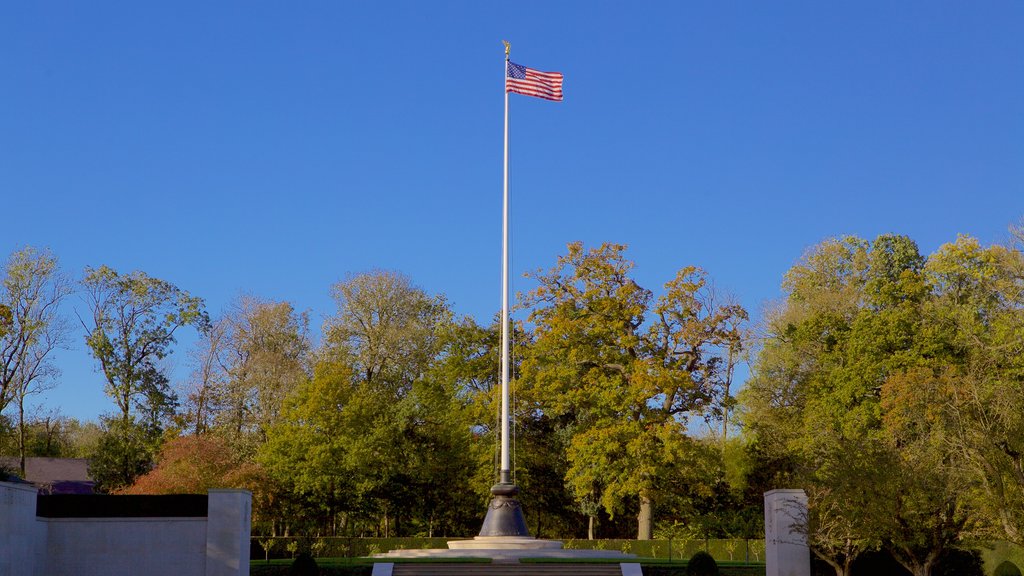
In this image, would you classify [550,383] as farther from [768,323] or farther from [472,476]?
[768,323]

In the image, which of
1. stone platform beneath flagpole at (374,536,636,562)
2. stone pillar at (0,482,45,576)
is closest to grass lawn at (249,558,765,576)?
stone platform beneath flagpole at (374,536,636,562)

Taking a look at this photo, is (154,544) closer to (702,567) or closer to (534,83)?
(702,567)

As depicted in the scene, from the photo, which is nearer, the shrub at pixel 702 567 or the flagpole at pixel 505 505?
the shrub at pixel 702 567

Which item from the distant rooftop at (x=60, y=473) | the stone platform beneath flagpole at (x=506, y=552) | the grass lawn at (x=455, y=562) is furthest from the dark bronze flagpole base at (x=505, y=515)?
the distant rooftop at (x=60, y=473)

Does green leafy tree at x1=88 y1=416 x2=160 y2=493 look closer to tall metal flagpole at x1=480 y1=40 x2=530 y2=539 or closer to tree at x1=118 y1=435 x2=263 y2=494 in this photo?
tree at x1=118 y1=435 x2=263 y2=494

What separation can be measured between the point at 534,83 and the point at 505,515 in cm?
1579

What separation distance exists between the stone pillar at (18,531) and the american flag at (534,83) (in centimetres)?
2090

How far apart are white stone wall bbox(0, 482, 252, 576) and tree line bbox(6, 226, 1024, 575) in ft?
47.2

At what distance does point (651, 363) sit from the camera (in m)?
48.2

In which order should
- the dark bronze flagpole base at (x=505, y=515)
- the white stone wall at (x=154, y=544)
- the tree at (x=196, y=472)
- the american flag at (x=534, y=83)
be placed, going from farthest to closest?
the tree at (x=196, y=472) → the american flag at (x=534, y=83) → the dark bronze flagpole base at (x=505, y=515) → the white stone wall at (x=154, y=544)

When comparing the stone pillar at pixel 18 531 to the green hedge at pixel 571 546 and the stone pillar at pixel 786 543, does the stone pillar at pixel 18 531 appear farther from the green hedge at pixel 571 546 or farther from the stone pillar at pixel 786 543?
the stone pillar at pixel 786 543

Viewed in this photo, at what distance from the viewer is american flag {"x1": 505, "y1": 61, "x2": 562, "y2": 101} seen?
1533 inches

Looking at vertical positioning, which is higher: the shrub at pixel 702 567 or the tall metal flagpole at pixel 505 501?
the tall metal flagpole at pixel 505 501

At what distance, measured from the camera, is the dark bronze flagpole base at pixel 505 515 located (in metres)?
38.3
